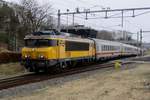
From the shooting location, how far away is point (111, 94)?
14.6 meters

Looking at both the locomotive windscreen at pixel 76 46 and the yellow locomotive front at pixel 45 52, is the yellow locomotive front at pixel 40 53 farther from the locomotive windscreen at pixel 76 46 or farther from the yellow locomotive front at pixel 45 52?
the locomotive windscreen at pixel 76 46

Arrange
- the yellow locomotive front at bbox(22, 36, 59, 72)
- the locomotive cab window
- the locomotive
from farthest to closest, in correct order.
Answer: the locomotive cab window
the locomotive
the yellow locomotive front at bbox(22, 36, 59, 72)

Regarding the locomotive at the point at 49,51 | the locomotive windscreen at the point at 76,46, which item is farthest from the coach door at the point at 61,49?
the locomotive windscreen at the point at 76,46

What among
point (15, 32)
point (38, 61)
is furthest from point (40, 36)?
point (15, 32)

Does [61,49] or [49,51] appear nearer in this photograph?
[49,51]

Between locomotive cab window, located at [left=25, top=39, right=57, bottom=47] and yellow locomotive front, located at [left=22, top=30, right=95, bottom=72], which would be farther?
locomotive cab window, located at [left=25, top=39, right=57, bottom=47]

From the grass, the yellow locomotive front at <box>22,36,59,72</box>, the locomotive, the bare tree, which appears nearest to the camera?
the yellow locomotive front at <box>22,36,59,72</box>

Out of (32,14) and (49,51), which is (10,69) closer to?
(49,51)

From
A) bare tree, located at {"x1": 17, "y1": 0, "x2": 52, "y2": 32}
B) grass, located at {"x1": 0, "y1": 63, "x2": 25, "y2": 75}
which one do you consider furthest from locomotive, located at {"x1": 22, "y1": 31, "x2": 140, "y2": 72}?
bare tree, located at {"x1": 17, "y1": 0, "x2": 52, "y2": 32}

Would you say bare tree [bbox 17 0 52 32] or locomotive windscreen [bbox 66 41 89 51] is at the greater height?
bare tree [bbox 17 0 52 32]

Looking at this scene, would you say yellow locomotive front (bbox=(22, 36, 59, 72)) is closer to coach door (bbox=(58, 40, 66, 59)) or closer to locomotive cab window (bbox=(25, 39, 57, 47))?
locomotive cab window (bbox=(25, 39, 57, 47))

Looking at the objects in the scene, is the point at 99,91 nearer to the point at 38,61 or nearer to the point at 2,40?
the point at 38,61

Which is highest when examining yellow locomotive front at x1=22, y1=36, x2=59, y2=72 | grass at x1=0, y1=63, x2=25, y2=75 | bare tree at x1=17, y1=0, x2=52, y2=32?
bare tree at x1=17, y1=0, x2=52, y2=32

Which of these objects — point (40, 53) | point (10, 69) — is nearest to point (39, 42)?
point (40, 53)
